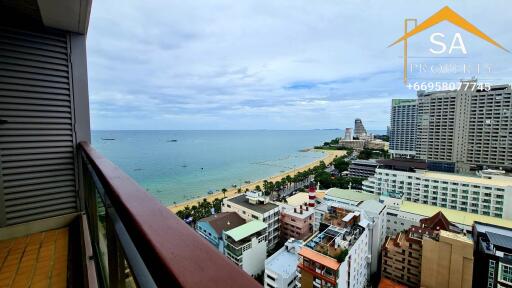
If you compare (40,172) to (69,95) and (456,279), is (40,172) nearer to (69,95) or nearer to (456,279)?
(69,95)

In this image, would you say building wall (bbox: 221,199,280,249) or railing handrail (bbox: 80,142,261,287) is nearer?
railing handrail (bbox: 80,142,261,287)

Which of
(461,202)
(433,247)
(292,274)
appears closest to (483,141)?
(461,202)

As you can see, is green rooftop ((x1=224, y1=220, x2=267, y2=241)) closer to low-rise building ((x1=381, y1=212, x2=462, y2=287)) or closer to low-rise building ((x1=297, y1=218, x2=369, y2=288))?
low-rise building ((x1=297, y1=218, x2=369, y2=288))

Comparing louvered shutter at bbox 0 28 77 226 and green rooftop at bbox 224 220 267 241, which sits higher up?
louvered shutter at bbox 0 28 77 226

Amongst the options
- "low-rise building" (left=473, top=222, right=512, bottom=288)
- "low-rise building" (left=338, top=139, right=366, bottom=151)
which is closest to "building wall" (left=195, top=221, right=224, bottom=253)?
"low-rise building" (left=473, top=222, right=512, bottom=288)

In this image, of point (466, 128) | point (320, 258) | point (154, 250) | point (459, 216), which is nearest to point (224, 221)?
point (320, 258)

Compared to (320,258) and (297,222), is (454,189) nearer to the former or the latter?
(297,222)
